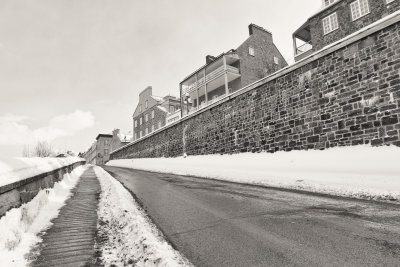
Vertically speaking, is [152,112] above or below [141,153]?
above

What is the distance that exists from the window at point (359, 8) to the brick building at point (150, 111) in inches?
1064

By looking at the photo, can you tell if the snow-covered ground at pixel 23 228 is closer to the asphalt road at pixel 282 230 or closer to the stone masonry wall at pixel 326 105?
the asphalt road at pixel 282 230

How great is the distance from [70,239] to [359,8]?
23.0 meters

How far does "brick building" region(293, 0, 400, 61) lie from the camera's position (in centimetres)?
1747

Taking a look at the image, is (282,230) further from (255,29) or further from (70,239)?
(255,29)

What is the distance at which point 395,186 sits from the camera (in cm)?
516

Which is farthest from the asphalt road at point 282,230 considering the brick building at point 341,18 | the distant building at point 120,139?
the distant building at point 120,139

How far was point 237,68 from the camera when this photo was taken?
92.2 feet

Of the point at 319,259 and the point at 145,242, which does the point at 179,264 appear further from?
the point at 319,259

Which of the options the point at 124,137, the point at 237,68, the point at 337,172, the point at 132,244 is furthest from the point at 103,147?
the point at 132,244

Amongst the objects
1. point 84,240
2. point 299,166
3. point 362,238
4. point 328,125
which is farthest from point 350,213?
point 328,125

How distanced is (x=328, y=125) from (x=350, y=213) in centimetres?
593

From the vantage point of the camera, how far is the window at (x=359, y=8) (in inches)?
717

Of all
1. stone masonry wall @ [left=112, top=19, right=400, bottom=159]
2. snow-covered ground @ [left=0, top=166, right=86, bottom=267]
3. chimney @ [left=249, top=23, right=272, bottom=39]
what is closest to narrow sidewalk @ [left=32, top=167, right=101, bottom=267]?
snow-covered ground @ [left=0, top=166, right=86, bottom=267]
